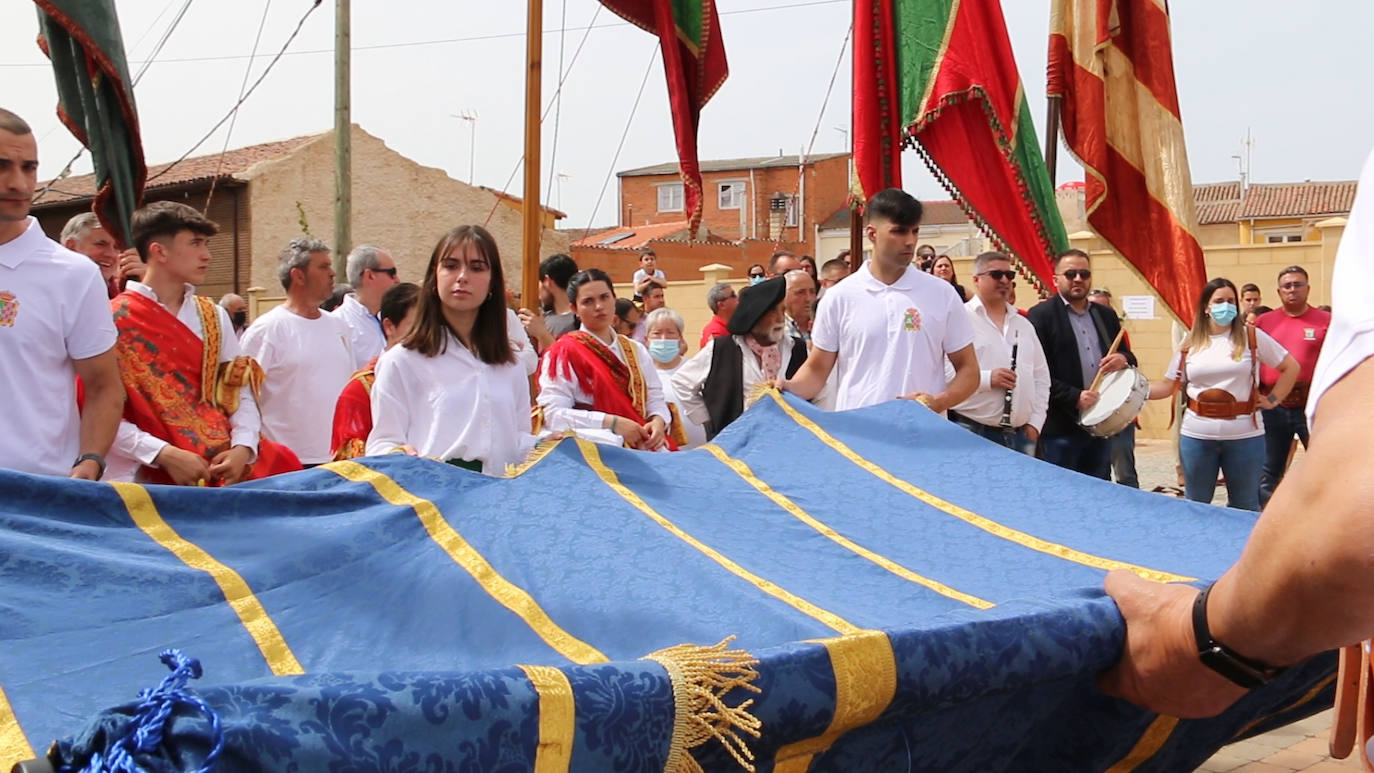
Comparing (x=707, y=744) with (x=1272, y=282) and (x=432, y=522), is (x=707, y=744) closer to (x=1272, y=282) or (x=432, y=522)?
(x=432, y=522)

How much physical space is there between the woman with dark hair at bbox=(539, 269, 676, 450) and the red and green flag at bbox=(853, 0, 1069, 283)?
1876mm

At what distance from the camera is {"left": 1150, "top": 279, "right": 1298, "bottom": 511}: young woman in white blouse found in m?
7.64

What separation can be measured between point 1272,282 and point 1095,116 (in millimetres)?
10714

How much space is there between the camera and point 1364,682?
1761 mm

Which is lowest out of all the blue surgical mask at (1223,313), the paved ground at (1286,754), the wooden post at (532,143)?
the paved ground at (1286,754)

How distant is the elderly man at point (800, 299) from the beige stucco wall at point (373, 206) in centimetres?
2267

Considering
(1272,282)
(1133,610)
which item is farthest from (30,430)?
(1272,282)

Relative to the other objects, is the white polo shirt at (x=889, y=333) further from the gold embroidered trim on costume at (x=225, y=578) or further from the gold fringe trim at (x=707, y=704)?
the gold fringe trim at (x=707, y=704)

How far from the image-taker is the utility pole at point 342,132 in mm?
14891

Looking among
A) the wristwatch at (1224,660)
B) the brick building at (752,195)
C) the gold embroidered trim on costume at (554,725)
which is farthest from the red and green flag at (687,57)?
the brick building at (752,195)

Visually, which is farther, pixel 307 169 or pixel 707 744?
pixel 307 169

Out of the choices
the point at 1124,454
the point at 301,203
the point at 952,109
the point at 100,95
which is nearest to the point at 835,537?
the point at 100,95

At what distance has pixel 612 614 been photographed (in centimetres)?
268

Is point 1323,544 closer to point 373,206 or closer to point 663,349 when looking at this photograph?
point 663,349
